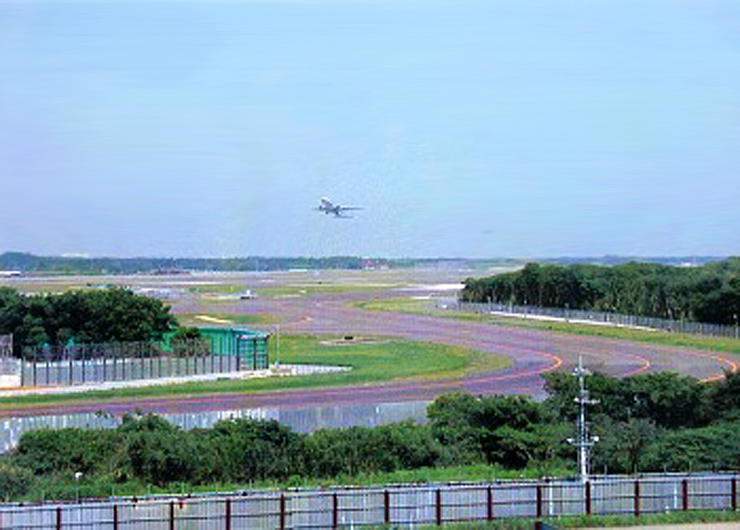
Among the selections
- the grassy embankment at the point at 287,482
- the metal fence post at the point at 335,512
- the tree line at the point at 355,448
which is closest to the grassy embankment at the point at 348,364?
the tree line at the point at 355,448

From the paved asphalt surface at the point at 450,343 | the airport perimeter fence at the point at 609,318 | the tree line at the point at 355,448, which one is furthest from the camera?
the airport perimeter fence at the point at 609,318

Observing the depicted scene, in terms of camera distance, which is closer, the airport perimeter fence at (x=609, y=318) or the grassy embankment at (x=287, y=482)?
the grassy embankment at (x=287, y=482)

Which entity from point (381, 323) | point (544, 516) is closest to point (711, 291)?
point (381, 323)

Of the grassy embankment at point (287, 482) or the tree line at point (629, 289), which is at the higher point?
the tree line at point (629, 289)

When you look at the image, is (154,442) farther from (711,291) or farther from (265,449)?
(711,291)

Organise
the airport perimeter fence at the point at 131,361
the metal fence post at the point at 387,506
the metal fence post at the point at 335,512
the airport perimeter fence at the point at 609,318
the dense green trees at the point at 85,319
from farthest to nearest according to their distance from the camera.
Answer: the airport perimeter fence at the point at 609,318
the dense green trees at the point at 85,319
the airport perimeter fence at the point at 131,361
the metal fence post at the point at 387,506
the metal fence post at the point at 335,512

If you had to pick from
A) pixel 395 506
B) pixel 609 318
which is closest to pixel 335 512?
pixel 395 506

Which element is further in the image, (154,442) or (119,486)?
(154,442)

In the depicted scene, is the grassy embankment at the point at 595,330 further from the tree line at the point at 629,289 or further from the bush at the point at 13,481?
the bush at the point at 13,481
